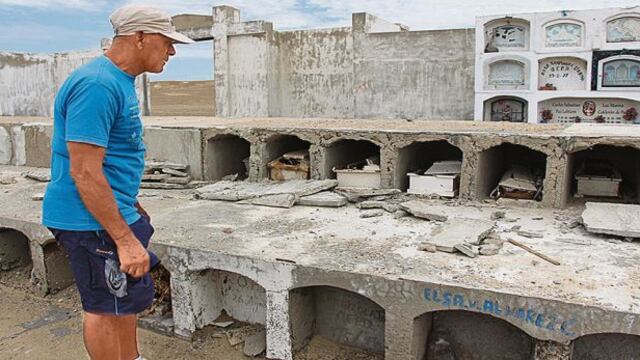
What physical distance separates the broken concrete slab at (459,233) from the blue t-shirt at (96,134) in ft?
10.9

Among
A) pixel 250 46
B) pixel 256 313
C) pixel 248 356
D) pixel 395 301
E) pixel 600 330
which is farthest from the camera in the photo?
pixel 250 46

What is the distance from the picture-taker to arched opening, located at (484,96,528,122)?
15234 millimetres

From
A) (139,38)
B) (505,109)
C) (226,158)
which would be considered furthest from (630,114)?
(139,38)

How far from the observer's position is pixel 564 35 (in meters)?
14.3

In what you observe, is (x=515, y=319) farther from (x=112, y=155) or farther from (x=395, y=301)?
(x=112, y=155)

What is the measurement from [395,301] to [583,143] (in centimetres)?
369

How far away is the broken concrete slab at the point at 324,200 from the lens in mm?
7422

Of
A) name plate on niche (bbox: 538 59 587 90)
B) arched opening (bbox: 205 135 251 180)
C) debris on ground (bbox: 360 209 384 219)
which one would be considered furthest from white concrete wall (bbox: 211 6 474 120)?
debris on ground (bbox: 360 209 384 219)

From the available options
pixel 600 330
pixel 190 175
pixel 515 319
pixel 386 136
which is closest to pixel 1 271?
pixel 190 175

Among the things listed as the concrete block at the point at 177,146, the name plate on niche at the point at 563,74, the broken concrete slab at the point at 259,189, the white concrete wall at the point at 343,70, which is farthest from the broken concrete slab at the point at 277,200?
the name plate on niche at the point at 563,74

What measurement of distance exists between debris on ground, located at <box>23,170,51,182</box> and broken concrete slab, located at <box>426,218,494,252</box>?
707 cm

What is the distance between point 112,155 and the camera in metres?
2.78

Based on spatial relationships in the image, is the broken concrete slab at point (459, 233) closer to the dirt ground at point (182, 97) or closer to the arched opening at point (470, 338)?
the arched opening at point (470, 338)

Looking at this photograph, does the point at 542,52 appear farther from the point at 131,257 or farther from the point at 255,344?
the point at 131,257
